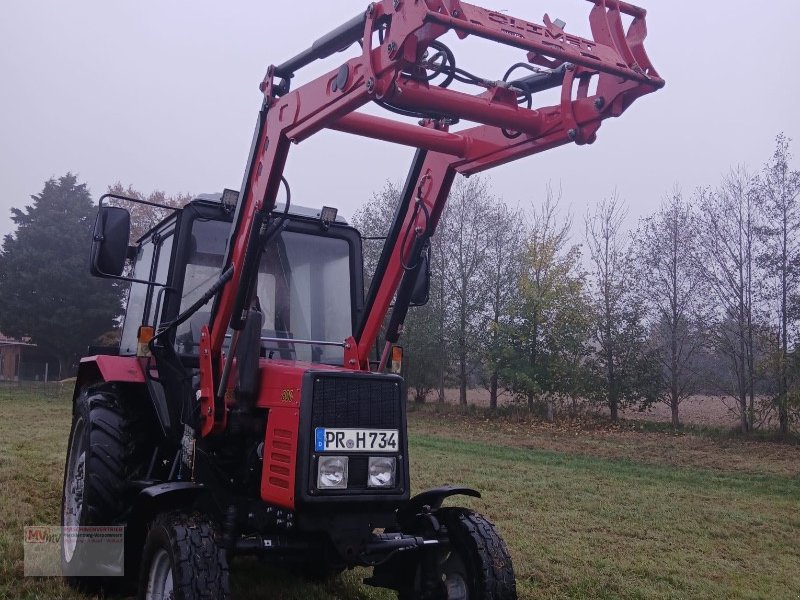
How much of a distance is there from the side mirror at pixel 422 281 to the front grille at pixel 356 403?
924 millimetres

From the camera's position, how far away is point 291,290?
4.94m

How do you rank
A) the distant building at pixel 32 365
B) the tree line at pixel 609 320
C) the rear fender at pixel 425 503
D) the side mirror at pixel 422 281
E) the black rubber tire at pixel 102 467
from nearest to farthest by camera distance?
1. the rear fender at pixel 425 503
2. the black rubber tire at pixel 102 467
3. the side mirror at pixel 422 281
4. the tree line at pixel 609 320
5. the distant building at pixel 32 365

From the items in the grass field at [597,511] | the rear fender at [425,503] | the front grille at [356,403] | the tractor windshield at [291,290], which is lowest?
the grass field at [597,511]

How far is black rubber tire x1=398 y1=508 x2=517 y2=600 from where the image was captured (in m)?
4.19

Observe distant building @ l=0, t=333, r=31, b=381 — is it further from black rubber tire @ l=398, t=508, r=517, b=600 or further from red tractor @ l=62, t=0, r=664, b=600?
black rubber tire @ l=398, t=508, r=517, b=600

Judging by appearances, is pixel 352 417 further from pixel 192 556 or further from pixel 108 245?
pixel 108 245

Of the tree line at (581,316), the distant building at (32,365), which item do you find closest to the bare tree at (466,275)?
the tree line at (581,316)

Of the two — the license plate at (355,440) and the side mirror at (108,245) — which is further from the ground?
the side mirror at (108,245)

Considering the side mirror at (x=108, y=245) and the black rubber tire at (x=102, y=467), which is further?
the black rubber tire at (x=102, y=467)

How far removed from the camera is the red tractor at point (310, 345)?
3562 mm

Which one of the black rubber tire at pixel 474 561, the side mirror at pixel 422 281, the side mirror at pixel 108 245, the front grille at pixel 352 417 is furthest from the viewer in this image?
the side mirror at pixel 422 281

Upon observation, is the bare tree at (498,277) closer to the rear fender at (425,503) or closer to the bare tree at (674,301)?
the bare tree at (674,301)

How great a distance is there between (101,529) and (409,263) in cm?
245

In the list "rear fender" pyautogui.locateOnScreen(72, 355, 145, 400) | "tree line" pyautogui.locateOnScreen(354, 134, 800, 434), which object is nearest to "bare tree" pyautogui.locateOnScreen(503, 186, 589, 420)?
"tree line" pyautogui.locateOnScreen(354, 134, 800, 434)
